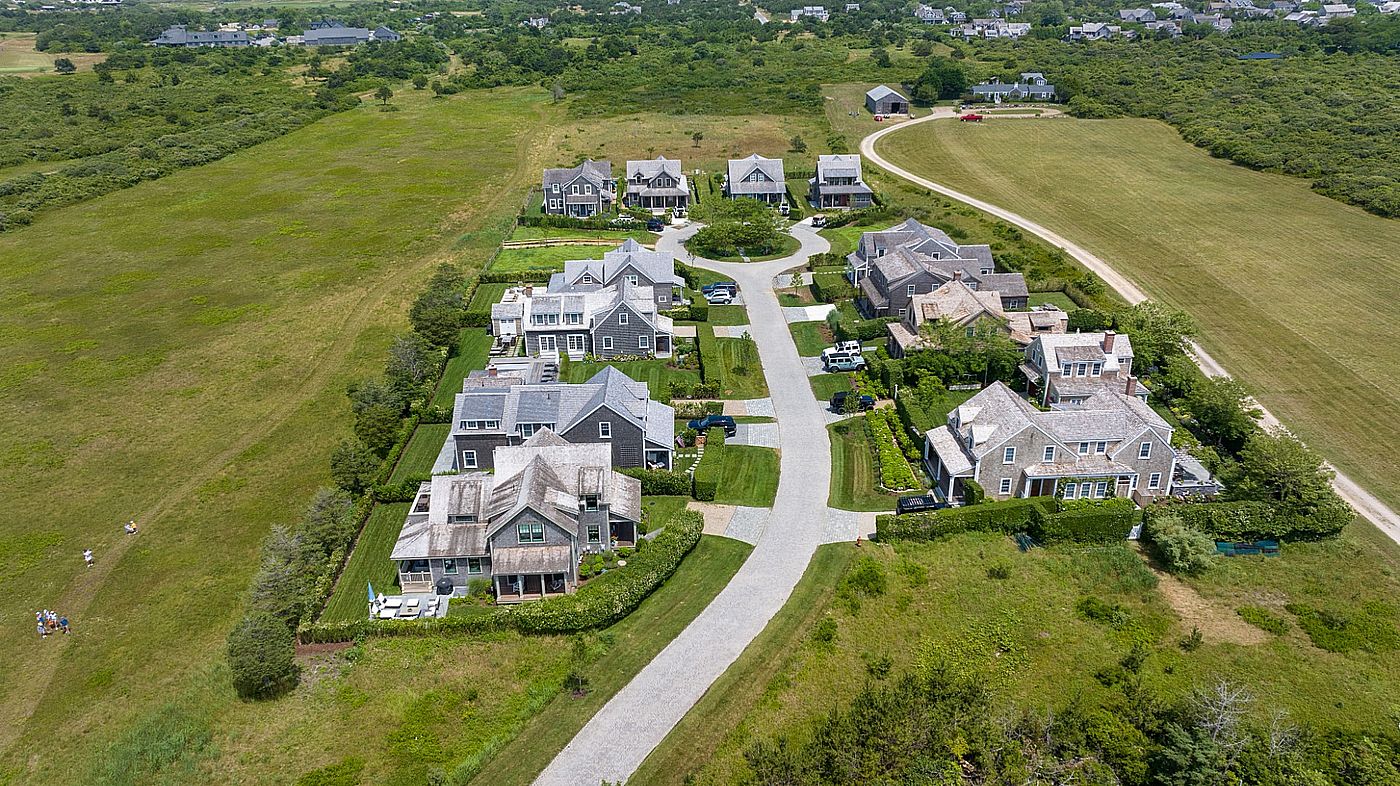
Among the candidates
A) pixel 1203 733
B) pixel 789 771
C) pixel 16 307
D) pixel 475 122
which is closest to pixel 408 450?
pixel 789 771

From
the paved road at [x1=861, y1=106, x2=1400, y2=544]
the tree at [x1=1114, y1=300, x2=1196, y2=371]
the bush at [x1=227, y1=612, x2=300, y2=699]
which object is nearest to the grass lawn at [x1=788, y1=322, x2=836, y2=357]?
the tree at [x1=1114, y1=300, x2=1196, y2=371]

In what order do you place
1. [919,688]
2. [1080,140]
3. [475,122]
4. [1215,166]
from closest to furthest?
[919,688], [1215,166], [1080,140], [475,122]

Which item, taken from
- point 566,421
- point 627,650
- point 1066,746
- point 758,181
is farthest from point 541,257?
point 1066,746

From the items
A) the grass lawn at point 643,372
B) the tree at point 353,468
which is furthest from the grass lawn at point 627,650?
the tree at point 353,468

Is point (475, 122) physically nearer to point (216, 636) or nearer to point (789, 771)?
point (216, 636)

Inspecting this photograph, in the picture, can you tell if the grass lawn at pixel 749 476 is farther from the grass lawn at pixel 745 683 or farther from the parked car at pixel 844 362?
the parked car at pixel 844 362
